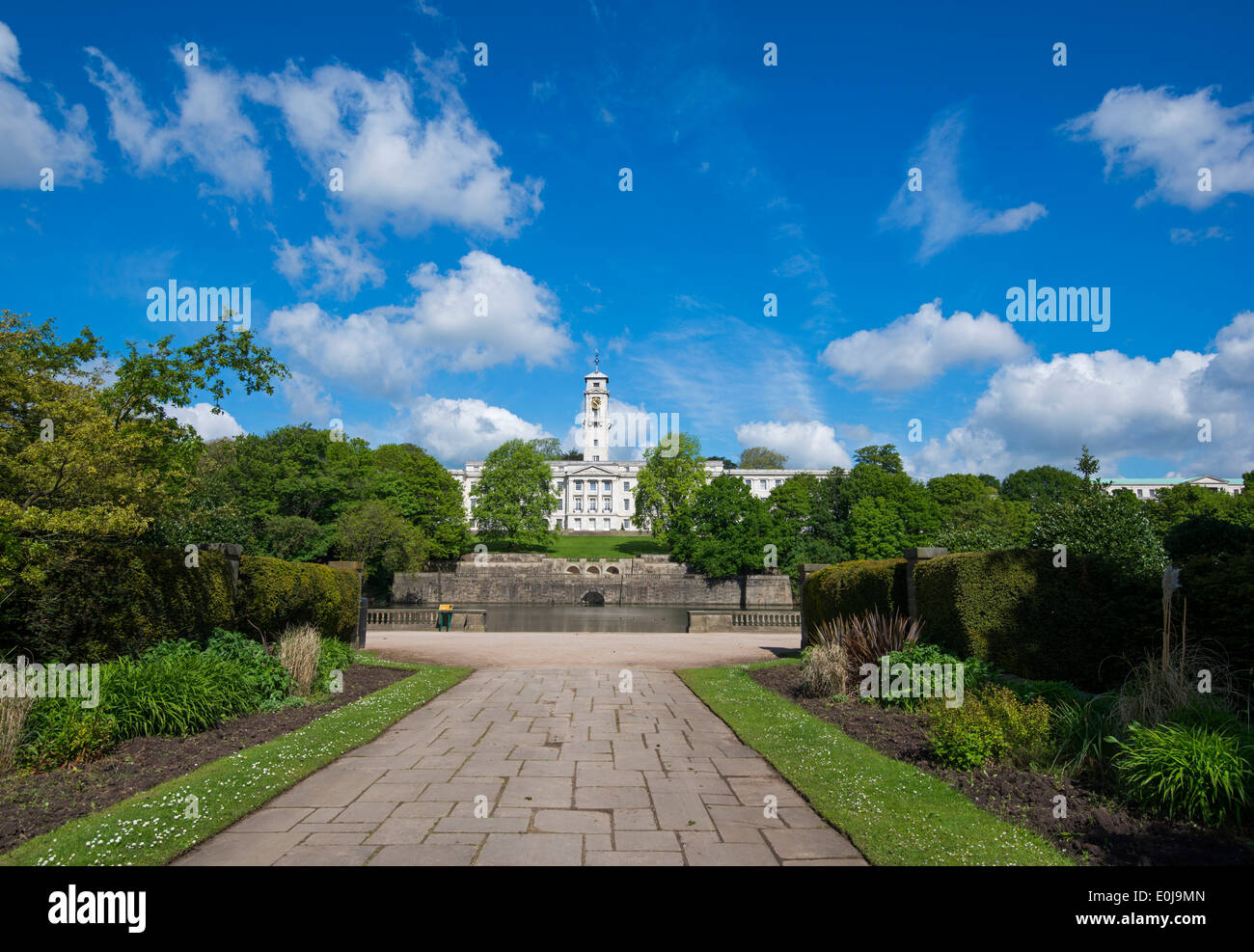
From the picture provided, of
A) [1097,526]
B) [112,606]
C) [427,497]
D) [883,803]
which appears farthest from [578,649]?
[427,497]

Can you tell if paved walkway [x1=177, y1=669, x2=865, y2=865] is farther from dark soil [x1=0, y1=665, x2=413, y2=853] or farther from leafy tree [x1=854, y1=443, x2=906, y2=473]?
leafy tree [x1=854, y1=443, x2=906, y2=473]

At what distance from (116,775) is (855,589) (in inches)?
421

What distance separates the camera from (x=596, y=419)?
10025 cm

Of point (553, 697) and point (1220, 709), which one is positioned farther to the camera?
point (553, 697)

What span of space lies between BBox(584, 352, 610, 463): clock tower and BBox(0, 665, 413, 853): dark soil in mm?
92105

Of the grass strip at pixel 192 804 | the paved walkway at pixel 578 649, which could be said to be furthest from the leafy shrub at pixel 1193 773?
the paved walkway at pixel 578 649

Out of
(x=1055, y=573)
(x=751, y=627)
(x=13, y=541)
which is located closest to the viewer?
(x=13, y=541)

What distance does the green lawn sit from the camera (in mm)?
3848
